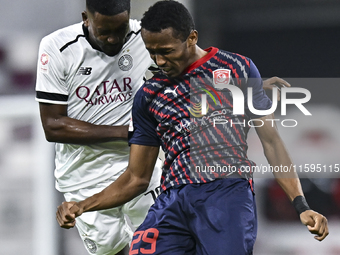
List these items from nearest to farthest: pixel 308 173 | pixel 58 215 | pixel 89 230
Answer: pixel 58 215, pixel 89 230, pixel 308 173

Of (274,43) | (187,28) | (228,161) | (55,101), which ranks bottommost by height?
(228,161)

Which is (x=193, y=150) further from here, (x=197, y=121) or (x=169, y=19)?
(x=169, y=19)

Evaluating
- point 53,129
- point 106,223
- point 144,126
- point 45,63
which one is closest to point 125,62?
point 45,63

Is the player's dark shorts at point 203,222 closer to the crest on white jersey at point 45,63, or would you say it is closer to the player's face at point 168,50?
the player's face at point 168,50

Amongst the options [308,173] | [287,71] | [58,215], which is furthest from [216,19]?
[58,215]

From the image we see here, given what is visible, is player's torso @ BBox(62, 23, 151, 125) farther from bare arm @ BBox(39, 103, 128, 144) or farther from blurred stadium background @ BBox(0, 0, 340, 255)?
blurred stadium background @ BBox(0, 0, 340, 255)

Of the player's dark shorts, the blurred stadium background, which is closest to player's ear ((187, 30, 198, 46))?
the player's dark shorts

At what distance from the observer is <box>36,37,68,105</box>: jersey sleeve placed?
8.59 ft

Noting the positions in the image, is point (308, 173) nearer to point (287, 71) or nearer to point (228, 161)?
point (287, 71)

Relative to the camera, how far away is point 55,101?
266 cm

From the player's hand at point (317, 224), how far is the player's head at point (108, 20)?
123cm

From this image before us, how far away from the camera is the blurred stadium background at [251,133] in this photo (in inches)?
150

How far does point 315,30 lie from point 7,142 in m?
2.58

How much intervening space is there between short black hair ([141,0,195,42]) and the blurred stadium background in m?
1.88
